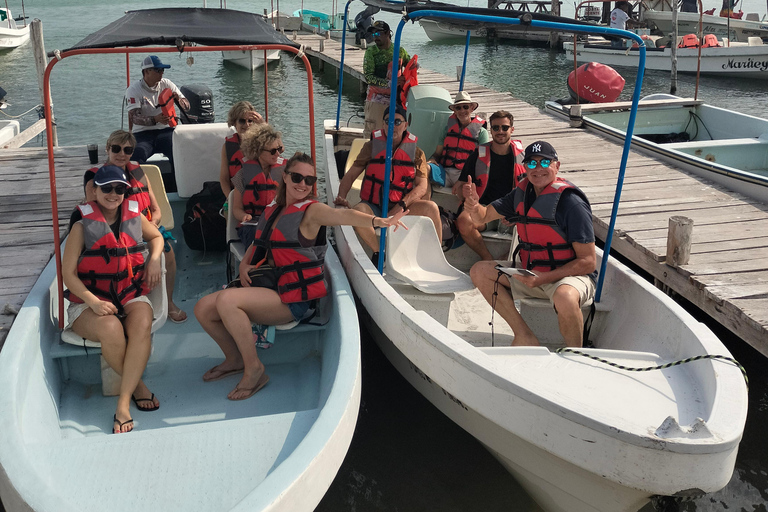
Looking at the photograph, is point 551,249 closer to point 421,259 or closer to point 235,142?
point 421,259

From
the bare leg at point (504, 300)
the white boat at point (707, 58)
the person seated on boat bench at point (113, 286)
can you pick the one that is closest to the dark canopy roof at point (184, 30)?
the person seated on boat bench at point (113, 286)

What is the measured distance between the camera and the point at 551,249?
375 cm

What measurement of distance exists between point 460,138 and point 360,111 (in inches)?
410

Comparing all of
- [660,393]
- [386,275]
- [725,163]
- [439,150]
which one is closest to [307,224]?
[386,275]

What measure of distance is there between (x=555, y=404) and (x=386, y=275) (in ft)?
5.53

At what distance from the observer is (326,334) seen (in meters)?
3.72

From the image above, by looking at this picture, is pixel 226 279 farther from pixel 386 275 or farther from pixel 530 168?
pixel 530 168

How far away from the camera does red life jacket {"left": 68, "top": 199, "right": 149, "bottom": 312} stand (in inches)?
127

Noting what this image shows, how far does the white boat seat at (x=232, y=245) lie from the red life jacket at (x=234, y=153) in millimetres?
369

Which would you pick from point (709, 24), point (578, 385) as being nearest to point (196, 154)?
point (578, 385)

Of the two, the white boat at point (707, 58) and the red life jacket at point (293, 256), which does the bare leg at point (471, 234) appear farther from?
the white boat at point (707, 58)

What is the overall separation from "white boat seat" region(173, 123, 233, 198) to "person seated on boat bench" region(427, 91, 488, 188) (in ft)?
5.61

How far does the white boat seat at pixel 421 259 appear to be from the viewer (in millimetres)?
4172

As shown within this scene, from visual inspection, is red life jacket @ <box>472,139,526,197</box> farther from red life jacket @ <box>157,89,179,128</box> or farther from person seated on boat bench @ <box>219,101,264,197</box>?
red life jacket @ <box>157,89,179,128</box>
